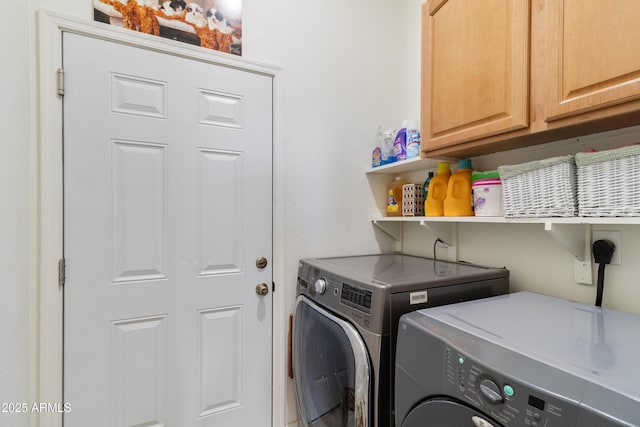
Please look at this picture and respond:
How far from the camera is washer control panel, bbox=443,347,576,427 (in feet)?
1.76

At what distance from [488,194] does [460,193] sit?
18 centimetres

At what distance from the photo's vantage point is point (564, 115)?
876 mm

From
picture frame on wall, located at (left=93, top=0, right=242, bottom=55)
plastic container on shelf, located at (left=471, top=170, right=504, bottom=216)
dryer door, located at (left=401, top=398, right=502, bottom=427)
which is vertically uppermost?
picture frame on wall, located at (left=93, top=0, right=242, bottom=55)

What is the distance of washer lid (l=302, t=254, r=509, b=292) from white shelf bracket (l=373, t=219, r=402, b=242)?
358mm

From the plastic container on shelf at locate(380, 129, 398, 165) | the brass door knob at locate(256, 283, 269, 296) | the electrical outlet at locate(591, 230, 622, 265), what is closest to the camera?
the electrical outlet at locate(591, 230, 622, 265)

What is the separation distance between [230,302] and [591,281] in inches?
60.3

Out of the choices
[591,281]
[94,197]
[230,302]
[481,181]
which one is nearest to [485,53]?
[481,181]

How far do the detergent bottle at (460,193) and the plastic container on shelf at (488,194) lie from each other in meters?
0.09

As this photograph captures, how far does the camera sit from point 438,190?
60.1 inches

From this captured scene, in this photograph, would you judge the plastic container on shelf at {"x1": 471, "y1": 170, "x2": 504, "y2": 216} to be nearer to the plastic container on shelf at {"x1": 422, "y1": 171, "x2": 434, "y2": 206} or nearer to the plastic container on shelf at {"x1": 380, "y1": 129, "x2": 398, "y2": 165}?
the plastic container on shelf at {"x1": 422, "y1": 171, "x2": 434, "y2": 206}

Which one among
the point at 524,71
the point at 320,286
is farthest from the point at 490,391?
the point at 524,71

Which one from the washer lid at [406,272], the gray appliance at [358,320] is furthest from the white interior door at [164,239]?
the washer lid at [406,272]

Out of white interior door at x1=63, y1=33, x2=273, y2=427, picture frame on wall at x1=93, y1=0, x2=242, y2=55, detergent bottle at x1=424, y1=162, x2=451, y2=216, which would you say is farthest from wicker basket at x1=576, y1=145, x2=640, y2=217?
picture frame on wall at x1=93, y1=0, x2=242, y2=55

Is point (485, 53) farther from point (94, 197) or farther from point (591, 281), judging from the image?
point (94, 197)
